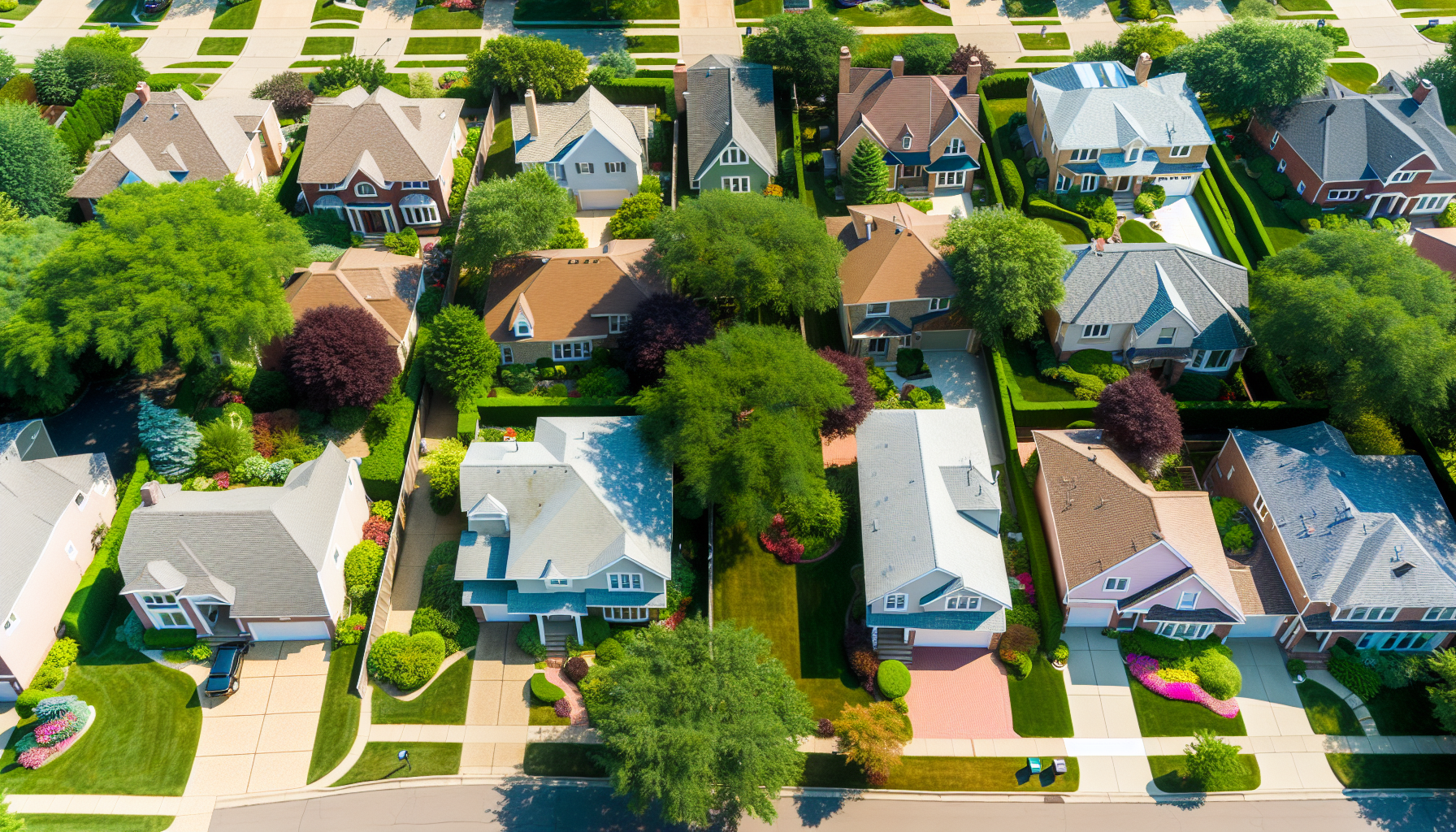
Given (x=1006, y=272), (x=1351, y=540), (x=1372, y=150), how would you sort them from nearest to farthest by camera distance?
(x=1351, y=540) < (x=1006, y=272) < (x=1372, y=150)

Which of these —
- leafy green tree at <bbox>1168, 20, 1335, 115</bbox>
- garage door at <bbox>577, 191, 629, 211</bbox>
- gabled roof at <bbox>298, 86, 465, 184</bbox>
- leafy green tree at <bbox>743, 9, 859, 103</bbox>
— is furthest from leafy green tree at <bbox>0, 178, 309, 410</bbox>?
leafy green tree at <bbox>1168, 20, 1335, 115</bbox>

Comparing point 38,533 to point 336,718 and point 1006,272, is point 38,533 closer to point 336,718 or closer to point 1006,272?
point 336,718

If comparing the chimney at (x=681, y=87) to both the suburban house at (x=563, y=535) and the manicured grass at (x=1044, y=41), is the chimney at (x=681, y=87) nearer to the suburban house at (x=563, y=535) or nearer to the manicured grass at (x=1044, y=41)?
the manicured grass at (x=1044, y=41)

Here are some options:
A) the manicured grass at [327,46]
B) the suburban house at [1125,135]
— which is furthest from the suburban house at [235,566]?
the suburban house at [1125,135]

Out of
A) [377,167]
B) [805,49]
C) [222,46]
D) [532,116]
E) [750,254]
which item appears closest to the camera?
[750,254]

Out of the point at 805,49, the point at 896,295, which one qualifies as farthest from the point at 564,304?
the point at 805,49

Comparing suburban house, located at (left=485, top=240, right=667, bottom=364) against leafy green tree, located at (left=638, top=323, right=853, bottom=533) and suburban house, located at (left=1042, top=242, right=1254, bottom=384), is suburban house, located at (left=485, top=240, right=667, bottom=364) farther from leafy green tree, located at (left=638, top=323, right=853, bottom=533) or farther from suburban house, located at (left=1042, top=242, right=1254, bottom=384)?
suburban house, located at (left=1042, top=242, right=1254, bottom=384)

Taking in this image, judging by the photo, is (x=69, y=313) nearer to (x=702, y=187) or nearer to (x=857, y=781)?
(x=702, y=187)
